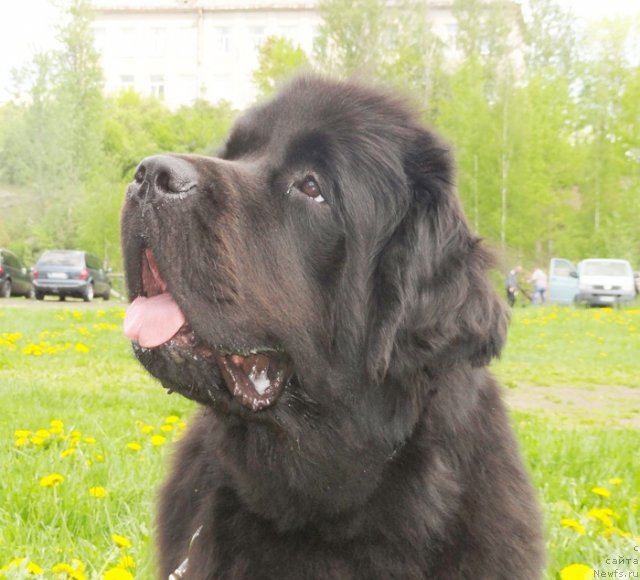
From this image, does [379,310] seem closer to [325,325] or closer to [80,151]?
[325,325]

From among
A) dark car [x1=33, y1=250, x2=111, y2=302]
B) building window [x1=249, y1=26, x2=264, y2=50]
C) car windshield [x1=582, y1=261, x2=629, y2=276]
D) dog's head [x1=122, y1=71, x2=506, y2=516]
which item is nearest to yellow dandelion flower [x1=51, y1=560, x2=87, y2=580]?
dog's head [x1=122, y1=71, x2=506, y2=516]

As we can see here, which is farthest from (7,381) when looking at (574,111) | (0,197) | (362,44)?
(0,197)

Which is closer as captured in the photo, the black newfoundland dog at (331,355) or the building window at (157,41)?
the black newfoundland dog at (331,355)

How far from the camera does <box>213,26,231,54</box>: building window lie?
56.0 meters

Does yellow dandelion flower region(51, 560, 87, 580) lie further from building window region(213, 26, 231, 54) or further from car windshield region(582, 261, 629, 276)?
building window region(213, 26, 231, 54)

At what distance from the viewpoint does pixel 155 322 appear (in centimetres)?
212

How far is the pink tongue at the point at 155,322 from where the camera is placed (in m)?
2.08

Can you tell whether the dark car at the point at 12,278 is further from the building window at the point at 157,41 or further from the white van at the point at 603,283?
the building window at the point at 157,41

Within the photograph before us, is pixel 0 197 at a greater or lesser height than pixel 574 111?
lesser

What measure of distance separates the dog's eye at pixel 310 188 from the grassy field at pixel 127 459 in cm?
120

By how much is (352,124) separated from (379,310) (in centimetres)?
58

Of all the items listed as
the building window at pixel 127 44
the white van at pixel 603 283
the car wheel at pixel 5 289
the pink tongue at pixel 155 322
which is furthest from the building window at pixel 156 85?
the pink tongue at pixel 155 322

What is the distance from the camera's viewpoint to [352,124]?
7.55 feet

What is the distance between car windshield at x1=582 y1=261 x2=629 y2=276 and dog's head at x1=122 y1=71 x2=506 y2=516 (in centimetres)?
2240
